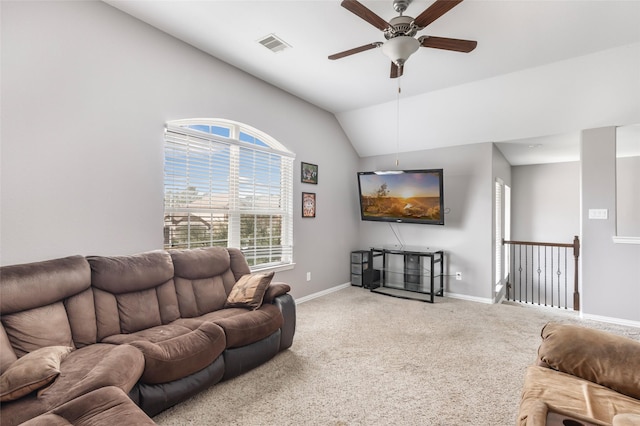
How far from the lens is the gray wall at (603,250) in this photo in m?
3.65

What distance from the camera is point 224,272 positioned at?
3.00m

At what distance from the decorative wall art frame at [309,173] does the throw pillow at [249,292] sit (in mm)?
2056

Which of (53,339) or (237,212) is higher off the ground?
(237,212)

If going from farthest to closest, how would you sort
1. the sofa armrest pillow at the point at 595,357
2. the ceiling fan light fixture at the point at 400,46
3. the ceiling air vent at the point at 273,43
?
the ceiling air vent at the point at 273,43 → the ceiling fan light fixture at the point at 400,46 → the sofa armrest pillow at the point at 595,357

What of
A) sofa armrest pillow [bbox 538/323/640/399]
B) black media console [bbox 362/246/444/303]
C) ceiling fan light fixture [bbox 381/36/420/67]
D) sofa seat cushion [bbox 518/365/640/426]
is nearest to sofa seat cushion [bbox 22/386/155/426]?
sofa seat cushion [bbox 518/365/640/426]

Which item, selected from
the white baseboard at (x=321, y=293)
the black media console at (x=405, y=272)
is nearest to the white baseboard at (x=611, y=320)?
the black media console at (x=405, y=272)

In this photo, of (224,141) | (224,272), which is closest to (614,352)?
(224,272)

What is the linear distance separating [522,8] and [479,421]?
3.09m

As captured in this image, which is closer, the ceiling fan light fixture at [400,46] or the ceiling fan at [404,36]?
the ceiling fan at [404,36]

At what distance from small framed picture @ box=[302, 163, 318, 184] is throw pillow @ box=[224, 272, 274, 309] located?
81.2 inches

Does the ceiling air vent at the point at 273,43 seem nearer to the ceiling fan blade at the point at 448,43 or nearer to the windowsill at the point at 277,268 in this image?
the ceiling fan blade at the point at 448,43

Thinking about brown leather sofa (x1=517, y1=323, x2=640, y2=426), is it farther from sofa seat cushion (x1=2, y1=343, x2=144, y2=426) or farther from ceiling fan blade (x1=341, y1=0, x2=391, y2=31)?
ceiling fan blade (x1=341, y1=0, x2=391, y2=31)

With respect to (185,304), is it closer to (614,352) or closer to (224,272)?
(224,272)

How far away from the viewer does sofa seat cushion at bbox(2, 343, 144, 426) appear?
1343mm
